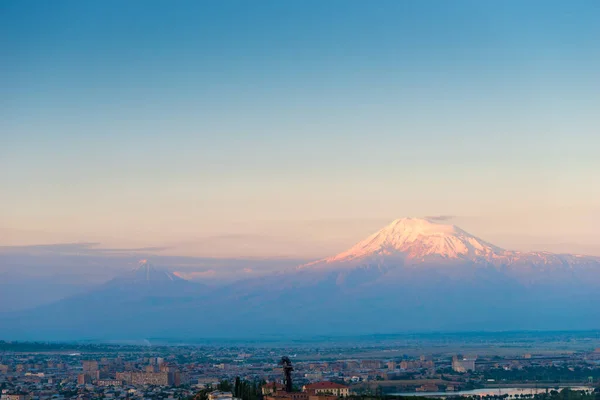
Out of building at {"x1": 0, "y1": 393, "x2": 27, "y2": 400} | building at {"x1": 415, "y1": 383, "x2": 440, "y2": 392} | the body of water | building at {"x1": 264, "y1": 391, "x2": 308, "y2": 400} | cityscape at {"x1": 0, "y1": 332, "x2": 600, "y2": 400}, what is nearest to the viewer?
building at {"x1": 264, "y1": 391, "x2": 308, "y2": 400}

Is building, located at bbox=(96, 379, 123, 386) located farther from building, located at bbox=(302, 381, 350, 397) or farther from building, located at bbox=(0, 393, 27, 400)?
building, located at bbox=(302, 381, 350, 397)

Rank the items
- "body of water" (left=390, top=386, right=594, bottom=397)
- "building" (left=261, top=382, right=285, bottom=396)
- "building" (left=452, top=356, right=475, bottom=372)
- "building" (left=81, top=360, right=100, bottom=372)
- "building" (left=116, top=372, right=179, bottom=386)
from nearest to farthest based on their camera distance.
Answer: "building" (left=261, top=382, right=285, bottom=396), "body of water" (left=390, top=386, right=594, bottom=397), "building" (left=116, top=372, right=179, bottom=386), "building" (left=452, top=356, right=475, bottom=372), "building" (left=81, top=360, right=100, bottom=372)

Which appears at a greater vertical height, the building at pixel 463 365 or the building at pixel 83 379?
the building at pixel 463 365

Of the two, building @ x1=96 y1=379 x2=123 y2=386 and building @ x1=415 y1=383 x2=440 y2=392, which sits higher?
building @ x1=96 y1=379 x2=123 y2=386

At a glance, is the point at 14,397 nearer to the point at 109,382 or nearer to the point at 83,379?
the point at 109,382

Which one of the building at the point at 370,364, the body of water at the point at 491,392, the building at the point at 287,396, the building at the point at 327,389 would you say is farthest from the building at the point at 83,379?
the building at the point at 287,396

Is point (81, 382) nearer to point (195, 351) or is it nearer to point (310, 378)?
point (310, 378)

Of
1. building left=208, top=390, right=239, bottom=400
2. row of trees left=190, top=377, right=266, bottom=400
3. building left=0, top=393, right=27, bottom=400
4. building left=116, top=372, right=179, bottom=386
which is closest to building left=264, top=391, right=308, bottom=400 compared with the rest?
row of trees left=190, top=377, right=266, bottom=400

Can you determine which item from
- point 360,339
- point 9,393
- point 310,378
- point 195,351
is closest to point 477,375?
point 310,378

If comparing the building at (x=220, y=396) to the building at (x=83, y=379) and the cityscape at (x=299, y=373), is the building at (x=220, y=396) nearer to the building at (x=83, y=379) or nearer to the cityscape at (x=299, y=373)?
the cityscape at (x=299, y=373)

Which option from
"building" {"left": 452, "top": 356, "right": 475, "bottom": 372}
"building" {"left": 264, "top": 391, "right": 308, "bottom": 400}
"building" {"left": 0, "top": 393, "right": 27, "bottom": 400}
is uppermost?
"building" {"left": 452, "top": 356, "right": 475, "bottom": 372}

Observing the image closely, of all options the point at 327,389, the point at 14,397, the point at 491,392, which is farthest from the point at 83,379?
the point at 327,389

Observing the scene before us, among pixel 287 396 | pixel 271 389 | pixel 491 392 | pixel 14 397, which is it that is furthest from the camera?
pixel 491 392
